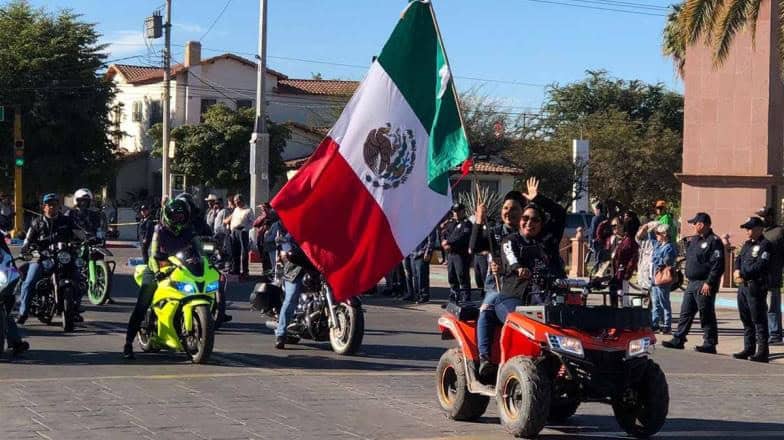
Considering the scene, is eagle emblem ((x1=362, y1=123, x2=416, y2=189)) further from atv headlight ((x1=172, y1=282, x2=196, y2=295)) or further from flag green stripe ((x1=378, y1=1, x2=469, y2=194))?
atv headlight ((x1=172, y1=282, x2=196, y2=295))

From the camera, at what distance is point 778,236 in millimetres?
15648

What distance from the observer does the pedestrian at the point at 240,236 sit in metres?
26.5

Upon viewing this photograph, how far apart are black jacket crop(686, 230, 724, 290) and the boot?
961 millimetres

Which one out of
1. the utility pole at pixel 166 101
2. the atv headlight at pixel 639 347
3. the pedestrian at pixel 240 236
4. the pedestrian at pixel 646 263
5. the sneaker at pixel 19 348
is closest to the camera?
the atv headlight at pixel 639 347

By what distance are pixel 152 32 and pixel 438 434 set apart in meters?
40.2

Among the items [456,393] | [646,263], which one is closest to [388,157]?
[456,393]

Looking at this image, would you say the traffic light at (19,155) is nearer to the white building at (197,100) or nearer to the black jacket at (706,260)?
the white building at (197,100)

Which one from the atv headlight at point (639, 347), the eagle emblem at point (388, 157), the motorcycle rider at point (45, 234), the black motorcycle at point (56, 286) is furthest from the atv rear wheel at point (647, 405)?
the motorcycle rider at point (45, 234)

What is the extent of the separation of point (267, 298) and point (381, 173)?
480 cm

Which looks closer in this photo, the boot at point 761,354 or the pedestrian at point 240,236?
the boot at point 761,354

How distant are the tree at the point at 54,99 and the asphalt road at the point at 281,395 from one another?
41.4 meters

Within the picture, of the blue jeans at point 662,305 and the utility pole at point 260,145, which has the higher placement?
the utility pole at point 260,145

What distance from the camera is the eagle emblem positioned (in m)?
10.5

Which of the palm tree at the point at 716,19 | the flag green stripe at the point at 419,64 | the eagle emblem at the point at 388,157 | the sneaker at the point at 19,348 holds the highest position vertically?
the palm tree at the point at 716,19
